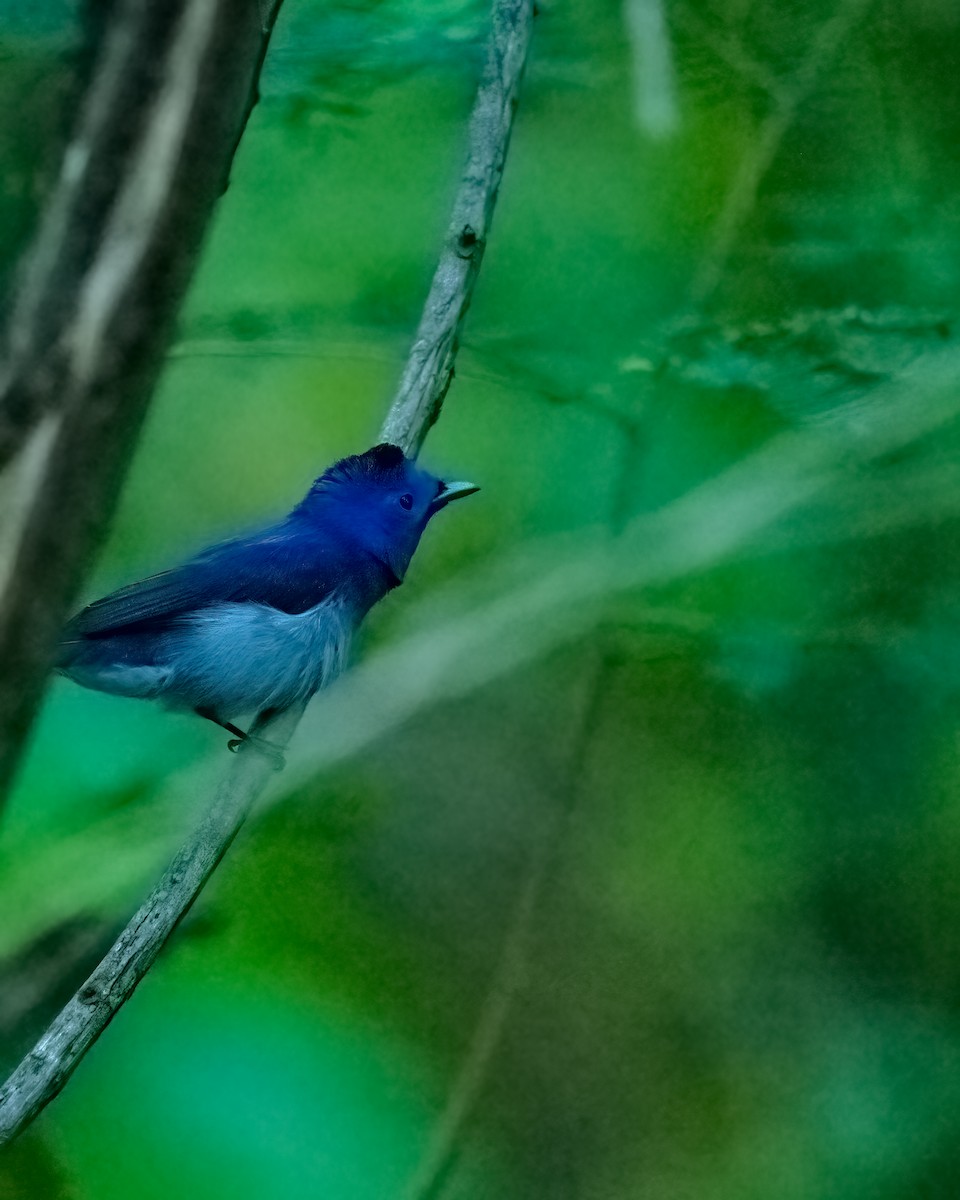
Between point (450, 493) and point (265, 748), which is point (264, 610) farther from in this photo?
point (450, 493)

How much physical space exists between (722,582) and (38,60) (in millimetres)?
1152

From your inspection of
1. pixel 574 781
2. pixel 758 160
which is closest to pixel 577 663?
pixel 574 781

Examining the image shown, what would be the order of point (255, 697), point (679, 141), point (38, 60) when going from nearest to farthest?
point (255, 697) < point (38, 60) < point (679, 141)

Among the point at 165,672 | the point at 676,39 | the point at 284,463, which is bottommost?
the point at 165,672

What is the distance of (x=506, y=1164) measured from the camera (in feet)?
5.01

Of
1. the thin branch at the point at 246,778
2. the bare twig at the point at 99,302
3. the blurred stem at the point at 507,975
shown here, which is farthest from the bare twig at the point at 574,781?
the bare twig at the point at 99,302

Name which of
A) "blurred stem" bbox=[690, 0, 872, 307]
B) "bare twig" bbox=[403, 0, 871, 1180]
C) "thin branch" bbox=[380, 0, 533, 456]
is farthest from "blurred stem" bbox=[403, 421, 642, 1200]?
"blurred stem" bbox=[690, 0, 872, 307]

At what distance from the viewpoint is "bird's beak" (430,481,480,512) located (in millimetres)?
1514

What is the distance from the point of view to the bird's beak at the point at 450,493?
1.51 m

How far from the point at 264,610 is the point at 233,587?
0.05 m

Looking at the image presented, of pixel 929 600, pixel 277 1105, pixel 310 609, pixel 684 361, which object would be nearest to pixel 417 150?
pixel 684 361

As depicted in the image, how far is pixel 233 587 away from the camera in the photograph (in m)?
1.49

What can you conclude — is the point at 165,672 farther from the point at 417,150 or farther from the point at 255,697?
the point at 417,150

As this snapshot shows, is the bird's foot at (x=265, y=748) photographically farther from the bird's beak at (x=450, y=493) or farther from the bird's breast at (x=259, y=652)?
the bird's beak at (x=450, y=493)
